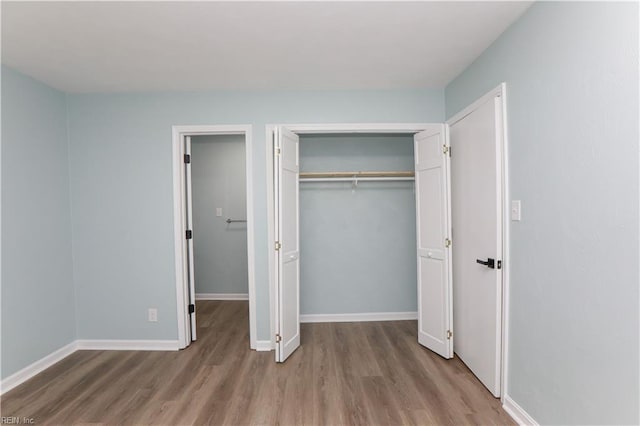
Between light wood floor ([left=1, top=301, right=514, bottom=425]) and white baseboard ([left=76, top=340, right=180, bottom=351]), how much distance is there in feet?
0.24

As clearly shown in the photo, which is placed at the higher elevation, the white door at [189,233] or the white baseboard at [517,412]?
the white door at [189,233]

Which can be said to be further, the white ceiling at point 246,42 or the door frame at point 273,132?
the door frame at point 273,132

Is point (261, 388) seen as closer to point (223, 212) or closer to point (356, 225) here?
point (356, 225)

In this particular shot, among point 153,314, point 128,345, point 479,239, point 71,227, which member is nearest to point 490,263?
point 479,239

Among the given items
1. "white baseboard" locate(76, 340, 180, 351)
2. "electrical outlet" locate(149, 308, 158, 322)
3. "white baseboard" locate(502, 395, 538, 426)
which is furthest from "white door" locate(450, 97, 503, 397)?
"electrical outlet" locate(149, 308, 158, 322)

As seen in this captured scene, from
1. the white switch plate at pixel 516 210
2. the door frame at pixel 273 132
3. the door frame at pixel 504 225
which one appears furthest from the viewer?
the door frame at pixel 273 132

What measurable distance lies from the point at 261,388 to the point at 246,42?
2.53 metres

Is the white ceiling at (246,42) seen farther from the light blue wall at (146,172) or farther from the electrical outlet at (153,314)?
the electrical outlet at (153,314)

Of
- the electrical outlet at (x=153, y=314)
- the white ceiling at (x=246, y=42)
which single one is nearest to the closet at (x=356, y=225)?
the white ceiling at (x=246, y=42)

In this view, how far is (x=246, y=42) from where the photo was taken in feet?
7.16

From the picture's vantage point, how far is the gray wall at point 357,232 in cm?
375

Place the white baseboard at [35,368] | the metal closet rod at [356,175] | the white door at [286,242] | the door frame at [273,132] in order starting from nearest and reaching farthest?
the white baseboard at [35,368] → the white door at [286,242] → the door frame at [273,132] → the metal closet rod at [356,175]

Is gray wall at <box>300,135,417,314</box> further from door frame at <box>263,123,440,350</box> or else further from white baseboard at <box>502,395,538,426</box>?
white baseboard at <box>502,395,538,426</box>

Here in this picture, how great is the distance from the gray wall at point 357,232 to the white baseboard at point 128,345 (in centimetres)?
146
